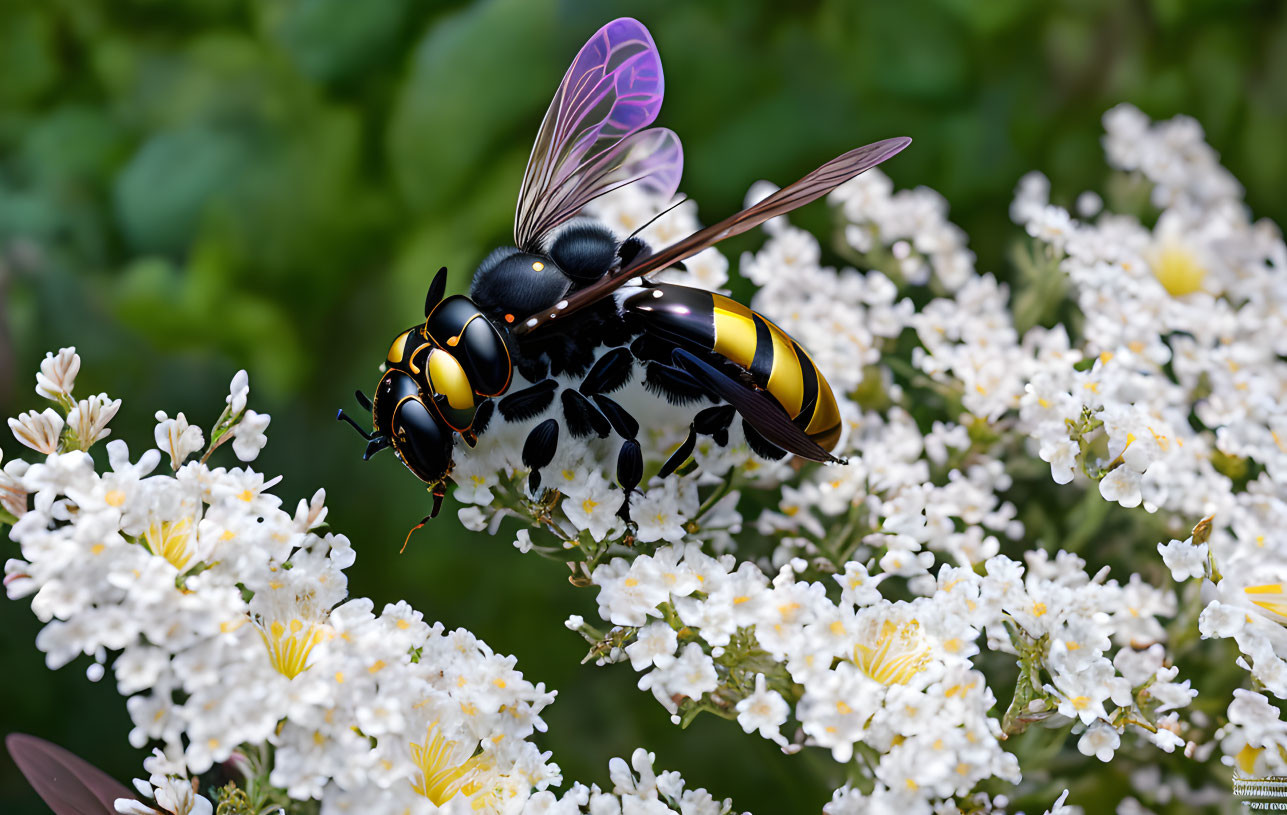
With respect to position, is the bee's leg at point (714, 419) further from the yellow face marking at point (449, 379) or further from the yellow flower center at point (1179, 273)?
the yellow flower center at point (1179, 273)

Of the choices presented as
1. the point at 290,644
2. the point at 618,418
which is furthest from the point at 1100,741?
the point at 290,644

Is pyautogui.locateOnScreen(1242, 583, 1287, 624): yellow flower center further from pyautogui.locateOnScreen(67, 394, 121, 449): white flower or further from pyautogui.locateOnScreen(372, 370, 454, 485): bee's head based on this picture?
pyautogui.locateOnScreen(67, 394, 121, 449): white flower

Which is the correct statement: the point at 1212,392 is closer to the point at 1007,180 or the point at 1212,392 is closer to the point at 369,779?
the point at 1007,180

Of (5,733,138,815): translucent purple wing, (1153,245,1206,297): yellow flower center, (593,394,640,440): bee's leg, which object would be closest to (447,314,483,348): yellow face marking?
(593,394,640,440): bee's leg

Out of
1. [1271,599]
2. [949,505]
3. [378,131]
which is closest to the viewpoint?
[1271,599]

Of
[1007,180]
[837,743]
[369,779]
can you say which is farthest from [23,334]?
[1007,180]

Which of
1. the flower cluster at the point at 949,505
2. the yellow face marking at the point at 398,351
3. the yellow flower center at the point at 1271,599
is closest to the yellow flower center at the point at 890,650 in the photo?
the flower cluster at the point at 949,505

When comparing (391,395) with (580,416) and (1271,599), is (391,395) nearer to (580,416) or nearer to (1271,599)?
(580,416)
